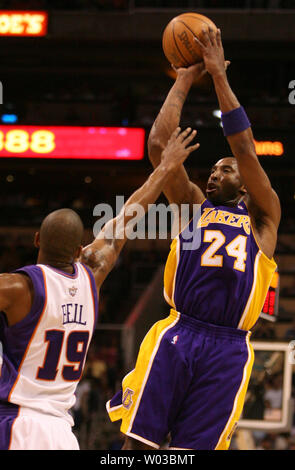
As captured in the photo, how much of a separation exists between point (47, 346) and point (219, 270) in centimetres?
131

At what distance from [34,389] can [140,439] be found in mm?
1015

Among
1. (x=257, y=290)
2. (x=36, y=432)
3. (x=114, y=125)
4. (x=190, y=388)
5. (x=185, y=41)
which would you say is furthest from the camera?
(x=114, y=125)

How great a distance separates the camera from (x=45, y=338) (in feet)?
10.5

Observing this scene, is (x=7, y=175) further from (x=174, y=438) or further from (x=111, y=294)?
(x=174, y=438)

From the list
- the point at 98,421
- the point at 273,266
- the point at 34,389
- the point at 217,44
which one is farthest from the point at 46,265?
the point at 98,421

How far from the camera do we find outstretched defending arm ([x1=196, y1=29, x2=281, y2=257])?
4246mm

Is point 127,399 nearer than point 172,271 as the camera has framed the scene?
Yes

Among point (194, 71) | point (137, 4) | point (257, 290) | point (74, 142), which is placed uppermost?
point (137, 4)

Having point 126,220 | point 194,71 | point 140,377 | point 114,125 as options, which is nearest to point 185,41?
point 194,71

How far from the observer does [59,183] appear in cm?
2095

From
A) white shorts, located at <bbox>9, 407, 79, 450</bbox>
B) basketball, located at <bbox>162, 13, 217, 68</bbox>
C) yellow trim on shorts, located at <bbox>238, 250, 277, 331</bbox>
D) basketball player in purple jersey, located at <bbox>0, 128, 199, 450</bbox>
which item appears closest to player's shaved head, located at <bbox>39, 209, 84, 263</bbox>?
basketball player in purple jersey, located at <bbox>0, 128, 199, 450</bbox>

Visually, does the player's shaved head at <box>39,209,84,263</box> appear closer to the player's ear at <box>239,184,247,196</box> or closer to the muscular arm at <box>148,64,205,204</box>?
the muscular arm at <box>148,64,205,204</box>

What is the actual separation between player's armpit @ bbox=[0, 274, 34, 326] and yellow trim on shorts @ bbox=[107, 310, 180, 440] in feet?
3.86

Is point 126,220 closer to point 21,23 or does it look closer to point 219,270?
point 219,270
